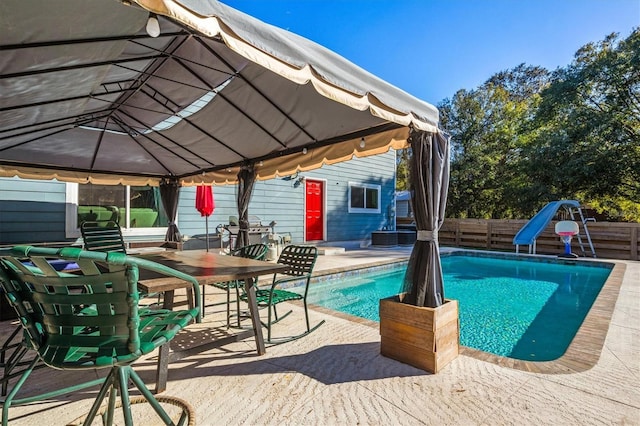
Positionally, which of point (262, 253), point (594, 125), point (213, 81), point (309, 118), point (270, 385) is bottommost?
point (270, 385)

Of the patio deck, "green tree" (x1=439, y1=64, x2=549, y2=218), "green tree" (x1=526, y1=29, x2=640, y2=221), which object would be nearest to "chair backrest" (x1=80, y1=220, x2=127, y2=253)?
the patio deck

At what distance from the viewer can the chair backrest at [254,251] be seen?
3594 millimetres

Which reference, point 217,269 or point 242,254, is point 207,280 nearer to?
point 217,269

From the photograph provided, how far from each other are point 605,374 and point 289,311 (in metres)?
2.79

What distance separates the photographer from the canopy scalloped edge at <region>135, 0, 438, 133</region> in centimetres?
138

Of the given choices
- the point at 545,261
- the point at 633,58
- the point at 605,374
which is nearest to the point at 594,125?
the point at 633,58

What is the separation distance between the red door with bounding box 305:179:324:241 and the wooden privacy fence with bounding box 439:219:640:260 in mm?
5005

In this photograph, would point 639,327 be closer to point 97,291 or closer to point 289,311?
point 289,311

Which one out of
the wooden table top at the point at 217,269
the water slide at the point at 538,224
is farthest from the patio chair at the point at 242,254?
the water slide at the point at 538,224

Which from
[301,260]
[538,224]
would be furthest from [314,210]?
[301,260]

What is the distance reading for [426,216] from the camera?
2.66 m

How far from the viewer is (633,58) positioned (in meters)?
10.0

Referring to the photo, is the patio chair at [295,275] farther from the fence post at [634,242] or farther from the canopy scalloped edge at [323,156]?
the fence post at [634,242]

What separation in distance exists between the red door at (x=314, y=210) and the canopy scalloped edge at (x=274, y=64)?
7949mm
